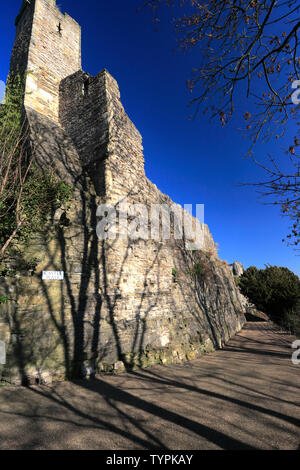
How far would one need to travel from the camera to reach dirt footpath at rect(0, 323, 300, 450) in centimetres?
267

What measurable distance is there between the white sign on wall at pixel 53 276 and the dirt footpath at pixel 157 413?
2109mm

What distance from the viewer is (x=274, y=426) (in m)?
3.05

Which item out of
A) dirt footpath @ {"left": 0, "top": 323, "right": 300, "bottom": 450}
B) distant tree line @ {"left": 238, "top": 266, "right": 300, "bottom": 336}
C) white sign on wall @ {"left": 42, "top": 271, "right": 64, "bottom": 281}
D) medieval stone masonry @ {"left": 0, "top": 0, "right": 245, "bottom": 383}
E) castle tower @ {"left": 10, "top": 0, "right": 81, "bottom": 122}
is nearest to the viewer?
dirt footpath @ {"left": 0, "top": 323, "right": 300, "bottom": 450}

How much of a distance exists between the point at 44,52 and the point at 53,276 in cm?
946

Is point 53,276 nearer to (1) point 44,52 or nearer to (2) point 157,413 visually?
(2) point 157,413

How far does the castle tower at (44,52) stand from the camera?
8.11 meters

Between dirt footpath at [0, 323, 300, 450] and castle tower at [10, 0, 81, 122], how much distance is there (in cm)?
879

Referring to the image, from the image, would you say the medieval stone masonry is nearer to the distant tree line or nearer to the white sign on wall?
the white sign on wall

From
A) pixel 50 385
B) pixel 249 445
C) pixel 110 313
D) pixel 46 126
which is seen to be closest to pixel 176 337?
pixel 110 313

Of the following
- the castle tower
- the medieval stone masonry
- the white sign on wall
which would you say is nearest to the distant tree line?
the medieval stone masonry

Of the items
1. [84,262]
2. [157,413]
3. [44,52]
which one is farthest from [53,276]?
[44,52]

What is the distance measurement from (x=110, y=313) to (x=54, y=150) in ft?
17.6

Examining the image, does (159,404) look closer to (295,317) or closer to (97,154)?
(97,154)

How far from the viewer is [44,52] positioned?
8734 mm
